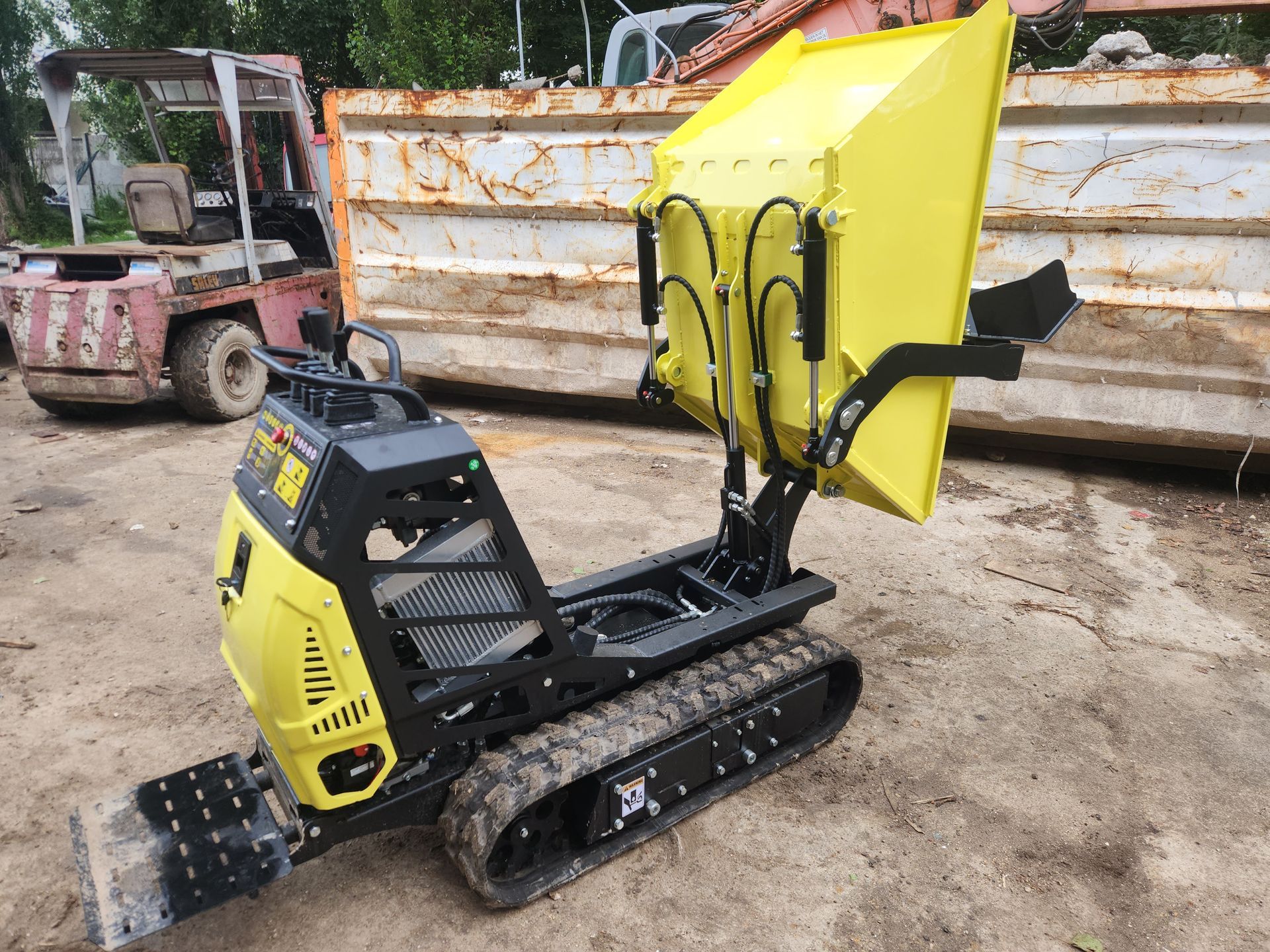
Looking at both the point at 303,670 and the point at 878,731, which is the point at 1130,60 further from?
the point at 303,670

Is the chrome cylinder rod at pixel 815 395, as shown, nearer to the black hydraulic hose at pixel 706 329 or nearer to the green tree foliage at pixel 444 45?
the black hydraulic hose at pixel 706 329

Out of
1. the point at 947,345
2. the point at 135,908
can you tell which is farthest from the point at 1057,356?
the point at 135,908

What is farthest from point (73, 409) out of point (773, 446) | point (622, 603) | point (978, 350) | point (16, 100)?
point (16, 100)

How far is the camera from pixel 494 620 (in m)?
2.35

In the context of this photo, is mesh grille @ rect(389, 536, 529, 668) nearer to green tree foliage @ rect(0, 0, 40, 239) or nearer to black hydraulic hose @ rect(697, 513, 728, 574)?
black hydraulic hose @ rect(697, 513, 728, 574)

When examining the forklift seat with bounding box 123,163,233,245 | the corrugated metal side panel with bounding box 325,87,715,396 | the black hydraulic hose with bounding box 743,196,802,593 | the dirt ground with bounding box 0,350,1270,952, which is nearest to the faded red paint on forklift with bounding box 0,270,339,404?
the forklift seat with bounding box 123,163,233,245

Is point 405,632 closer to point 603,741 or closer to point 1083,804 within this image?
point 603,741

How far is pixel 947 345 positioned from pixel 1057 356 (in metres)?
2.99

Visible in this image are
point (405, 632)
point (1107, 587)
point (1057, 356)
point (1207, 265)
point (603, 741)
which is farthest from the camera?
point (1057, 356)

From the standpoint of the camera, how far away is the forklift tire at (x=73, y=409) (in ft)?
22.5

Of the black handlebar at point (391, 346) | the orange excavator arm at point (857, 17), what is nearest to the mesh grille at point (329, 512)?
the black handlebar at point (391, 346)

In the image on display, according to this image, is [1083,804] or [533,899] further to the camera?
[1083,804]

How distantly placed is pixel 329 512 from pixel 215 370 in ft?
16.7

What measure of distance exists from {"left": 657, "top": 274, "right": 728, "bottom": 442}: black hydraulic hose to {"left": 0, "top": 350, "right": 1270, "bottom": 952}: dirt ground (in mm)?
1142
